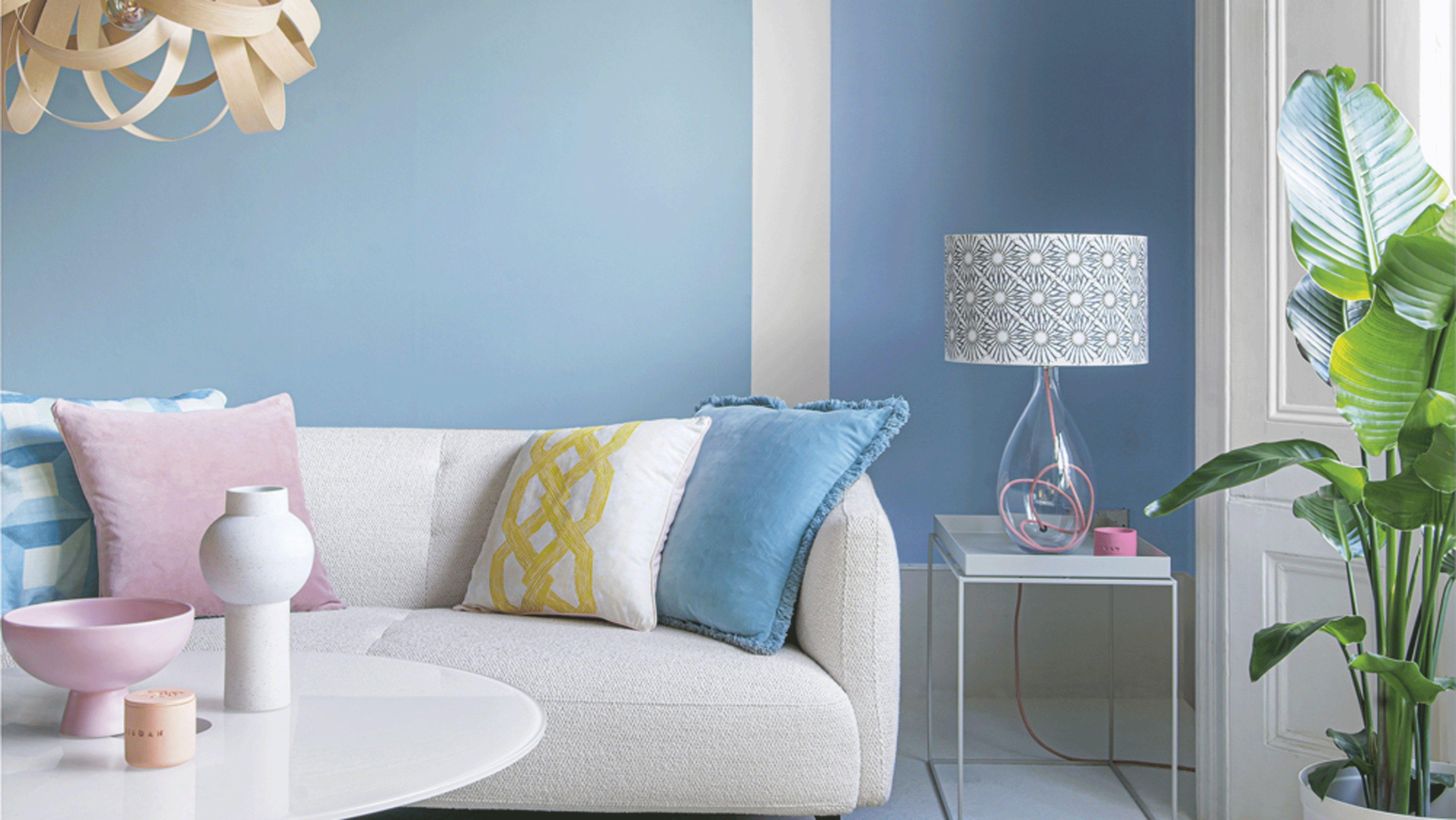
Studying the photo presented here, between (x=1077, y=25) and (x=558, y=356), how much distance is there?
1.61 m

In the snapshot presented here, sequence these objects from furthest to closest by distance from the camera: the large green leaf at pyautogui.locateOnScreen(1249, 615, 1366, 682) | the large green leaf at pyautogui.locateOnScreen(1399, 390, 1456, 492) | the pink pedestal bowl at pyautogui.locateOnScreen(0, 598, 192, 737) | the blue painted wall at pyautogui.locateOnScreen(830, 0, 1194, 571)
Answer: the blue painted wall at pyautogui.locateOnScreen(830, 0, 1194, 571) → the large green leaf at pyautogui.locateOnScreen(1249, 615, 1366, 682) → the large green leaf at pyautogui.locateOnScreen(1399, 390, 1456, 492) → the pink pedestal bowl at pyautogui.locateOnScreen(0, 598, 192, 737)

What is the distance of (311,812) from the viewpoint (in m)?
1.00

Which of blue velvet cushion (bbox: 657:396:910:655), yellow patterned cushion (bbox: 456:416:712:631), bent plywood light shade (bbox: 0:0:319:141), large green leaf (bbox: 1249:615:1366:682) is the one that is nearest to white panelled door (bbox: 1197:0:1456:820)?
large green leaf (bbox: 1249:615:1366:682)

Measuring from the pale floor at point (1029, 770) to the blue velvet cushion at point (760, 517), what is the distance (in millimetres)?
434

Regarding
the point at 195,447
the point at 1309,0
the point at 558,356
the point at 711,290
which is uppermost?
the point at 1309,0

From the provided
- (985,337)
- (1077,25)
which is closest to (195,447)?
(985,337)

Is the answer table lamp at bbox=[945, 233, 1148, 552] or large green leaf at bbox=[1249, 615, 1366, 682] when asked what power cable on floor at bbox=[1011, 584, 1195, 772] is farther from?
large green leaf at bbox=[1249, 615, 1366, 682]

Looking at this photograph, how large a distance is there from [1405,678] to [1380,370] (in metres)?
0.43

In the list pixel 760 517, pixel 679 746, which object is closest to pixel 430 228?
pixel 760 517

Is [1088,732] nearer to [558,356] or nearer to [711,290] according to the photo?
[711,290]

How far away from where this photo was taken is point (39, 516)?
2176mm

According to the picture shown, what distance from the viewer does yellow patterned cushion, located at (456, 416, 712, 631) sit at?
83.6 inches

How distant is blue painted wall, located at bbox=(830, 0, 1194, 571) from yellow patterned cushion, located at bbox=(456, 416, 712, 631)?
75 centimetres

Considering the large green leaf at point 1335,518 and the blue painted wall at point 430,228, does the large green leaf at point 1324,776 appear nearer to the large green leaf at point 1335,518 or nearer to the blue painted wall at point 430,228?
the large green leaf at point 1335,518
